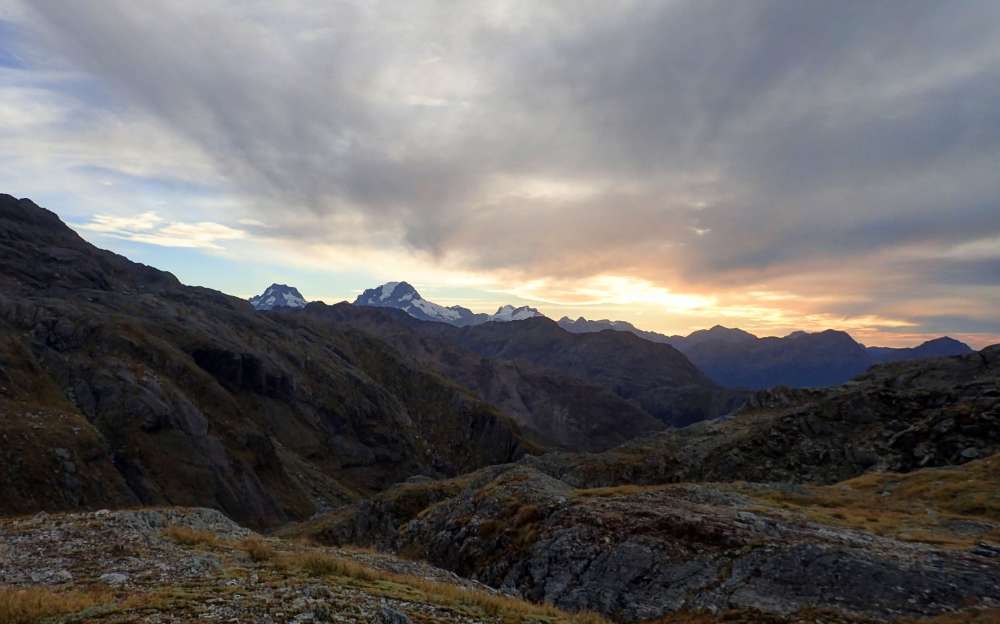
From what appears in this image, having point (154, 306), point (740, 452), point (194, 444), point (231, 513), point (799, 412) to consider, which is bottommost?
point (231, 513)

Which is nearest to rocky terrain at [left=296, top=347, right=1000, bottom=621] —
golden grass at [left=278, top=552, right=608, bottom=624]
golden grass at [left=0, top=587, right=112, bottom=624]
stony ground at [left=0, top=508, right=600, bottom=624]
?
stony ground at [left=0, top=508, right=600, bottom=624]

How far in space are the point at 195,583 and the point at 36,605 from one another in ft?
14.6

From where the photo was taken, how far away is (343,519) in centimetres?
6100

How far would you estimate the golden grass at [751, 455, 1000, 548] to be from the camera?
24.7 m

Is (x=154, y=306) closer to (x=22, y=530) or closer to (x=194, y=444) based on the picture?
(x=194, y=444)

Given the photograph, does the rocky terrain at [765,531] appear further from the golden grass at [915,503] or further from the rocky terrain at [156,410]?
the rocky terrain at [156,410]

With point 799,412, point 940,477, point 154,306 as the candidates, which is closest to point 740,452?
point 799,412

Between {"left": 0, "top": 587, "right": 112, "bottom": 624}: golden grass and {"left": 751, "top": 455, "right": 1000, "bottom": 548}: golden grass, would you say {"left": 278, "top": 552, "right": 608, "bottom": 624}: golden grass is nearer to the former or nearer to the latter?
{"left": 0, "top": 587, "right": 112, "bottom": 624}: golden grass

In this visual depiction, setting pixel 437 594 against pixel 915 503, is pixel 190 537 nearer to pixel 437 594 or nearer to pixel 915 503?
pixel 437 594

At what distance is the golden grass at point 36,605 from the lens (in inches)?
450

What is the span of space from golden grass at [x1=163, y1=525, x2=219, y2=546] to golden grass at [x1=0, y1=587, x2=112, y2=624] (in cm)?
1106

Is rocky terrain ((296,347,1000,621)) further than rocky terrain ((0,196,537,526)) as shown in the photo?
No

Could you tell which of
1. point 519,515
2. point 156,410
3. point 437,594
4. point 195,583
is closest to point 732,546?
point 519,515

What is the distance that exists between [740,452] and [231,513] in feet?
311
